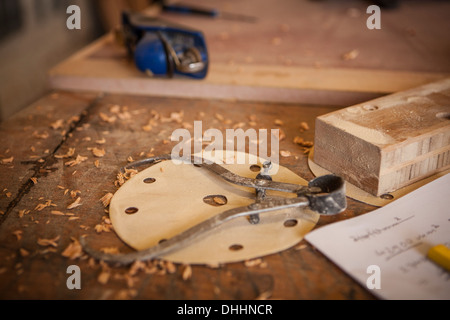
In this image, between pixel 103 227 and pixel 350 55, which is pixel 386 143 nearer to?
pixel 103 227

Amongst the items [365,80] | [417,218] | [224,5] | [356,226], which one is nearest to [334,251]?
[356,226]

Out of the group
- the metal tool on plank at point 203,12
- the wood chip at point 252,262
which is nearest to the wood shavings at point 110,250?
the wood chip at point 252,262

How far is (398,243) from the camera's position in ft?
2.55

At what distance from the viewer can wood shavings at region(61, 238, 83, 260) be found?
30.5 inches

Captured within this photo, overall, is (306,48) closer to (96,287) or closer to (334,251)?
(334,251)

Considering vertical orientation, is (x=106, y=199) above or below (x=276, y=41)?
below

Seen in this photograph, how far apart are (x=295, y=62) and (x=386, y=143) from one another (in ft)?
2.76

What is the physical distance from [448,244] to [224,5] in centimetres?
200

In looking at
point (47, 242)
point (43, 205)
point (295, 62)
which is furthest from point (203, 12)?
point (47, 242)

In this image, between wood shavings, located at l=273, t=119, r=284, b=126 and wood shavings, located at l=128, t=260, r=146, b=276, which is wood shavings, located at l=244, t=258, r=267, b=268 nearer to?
wood shavings, located at l=128, t=260, r=146, b=276

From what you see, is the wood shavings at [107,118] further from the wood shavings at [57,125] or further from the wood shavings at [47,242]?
the wood shavings at [47,242]

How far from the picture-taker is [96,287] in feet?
2.33

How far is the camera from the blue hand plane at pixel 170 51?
140 cm

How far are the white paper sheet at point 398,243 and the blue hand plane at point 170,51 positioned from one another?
0.80 meters
